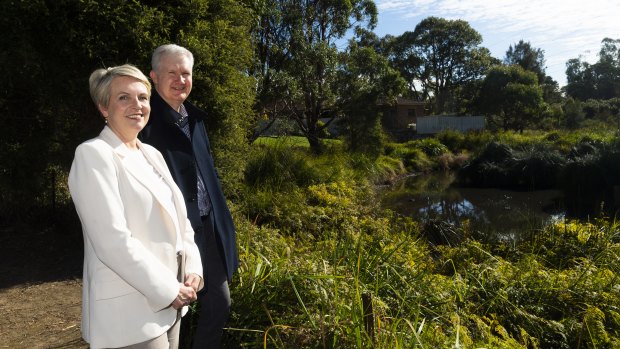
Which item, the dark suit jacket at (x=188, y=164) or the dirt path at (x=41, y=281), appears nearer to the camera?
the dark suit jacket at (x=188, y=164)

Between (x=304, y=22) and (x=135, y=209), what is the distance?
15.0 m

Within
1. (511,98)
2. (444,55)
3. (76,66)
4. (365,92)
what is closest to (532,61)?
(444,55)

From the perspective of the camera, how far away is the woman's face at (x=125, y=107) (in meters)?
1.92

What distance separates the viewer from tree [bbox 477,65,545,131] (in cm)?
3466

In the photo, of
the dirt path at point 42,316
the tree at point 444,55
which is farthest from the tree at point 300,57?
the tree at point 444,55

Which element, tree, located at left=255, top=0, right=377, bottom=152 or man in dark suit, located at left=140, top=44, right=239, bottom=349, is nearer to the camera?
man in dark suit, located at left=140, top=44, right=239, bottom=349

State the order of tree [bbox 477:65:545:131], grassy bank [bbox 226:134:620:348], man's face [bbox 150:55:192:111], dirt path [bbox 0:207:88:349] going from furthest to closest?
tree [bbox 477:65:545:131]
dirt path [bbox 0:207:88:349]
grassy bank [bbox 226:134:620:348]
man's face [bbox 150:55:192:111]

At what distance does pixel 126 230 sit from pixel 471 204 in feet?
47.5

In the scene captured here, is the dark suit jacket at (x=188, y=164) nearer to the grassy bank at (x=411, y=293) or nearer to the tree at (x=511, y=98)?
the grassy bank at (x=411, y=293)

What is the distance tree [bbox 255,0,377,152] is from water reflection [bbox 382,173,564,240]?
3270 mm

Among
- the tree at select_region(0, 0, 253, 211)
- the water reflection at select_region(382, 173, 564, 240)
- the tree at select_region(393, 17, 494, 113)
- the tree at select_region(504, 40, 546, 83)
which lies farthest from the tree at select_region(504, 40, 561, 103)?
the tree at select_region(0, 0, 253, 211)

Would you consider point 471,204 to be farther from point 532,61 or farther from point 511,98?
point 532,61

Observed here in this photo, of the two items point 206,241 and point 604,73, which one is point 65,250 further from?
point 604,73

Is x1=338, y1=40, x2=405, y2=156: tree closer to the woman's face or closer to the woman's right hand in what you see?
the woman's face
